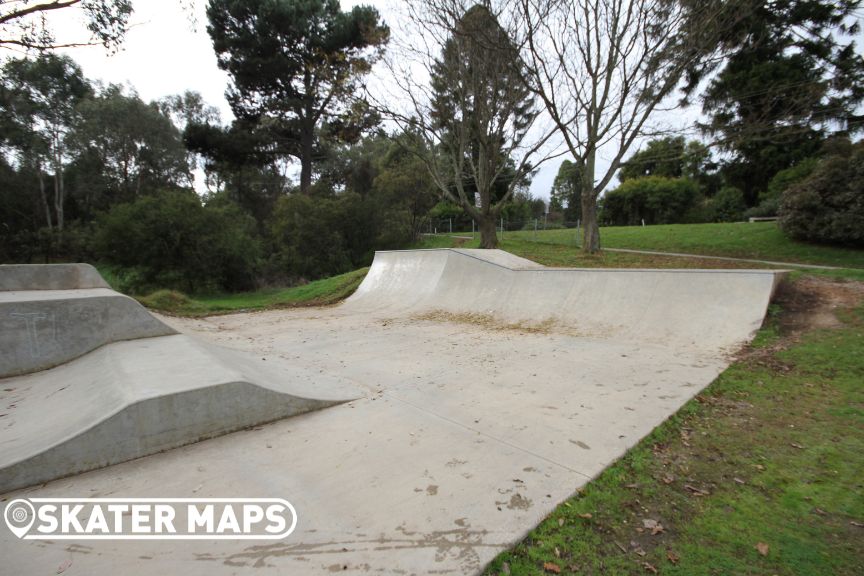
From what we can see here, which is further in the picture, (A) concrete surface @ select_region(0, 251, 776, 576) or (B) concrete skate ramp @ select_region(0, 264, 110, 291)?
(B) concrete skate ramp @ select_region(0, 264, 110, 291)

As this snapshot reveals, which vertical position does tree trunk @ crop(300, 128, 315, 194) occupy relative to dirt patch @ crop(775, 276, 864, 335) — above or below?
above

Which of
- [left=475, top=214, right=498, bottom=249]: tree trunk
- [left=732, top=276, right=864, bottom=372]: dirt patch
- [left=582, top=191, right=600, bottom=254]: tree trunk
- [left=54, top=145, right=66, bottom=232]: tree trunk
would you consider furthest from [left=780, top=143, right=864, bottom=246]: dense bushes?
[left=54, top=145, right=66, bottom=232]: tree trunk

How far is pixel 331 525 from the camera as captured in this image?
210cm

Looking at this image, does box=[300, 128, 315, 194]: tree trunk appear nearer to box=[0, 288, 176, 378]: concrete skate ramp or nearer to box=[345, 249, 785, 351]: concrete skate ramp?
box=[345, 249, 785, 351]: concrete skate ramp

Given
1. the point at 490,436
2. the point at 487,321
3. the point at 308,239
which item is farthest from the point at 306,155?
the point at 490,436

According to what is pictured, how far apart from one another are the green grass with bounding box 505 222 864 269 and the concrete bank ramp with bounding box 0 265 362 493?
1372cm

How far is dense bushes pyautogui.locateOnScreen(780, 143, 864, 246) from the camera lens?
10.8m

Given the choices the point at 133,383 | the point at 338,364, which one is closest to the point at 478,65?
the point at 338,364

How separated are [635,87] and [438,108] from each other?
700cm

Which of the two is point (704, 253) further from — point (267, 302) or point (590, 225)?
point (267, 302)

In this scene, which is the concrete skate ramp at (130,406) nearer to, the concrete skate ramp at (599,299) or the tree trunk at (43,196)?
the concrete skate ramp at (599,299)

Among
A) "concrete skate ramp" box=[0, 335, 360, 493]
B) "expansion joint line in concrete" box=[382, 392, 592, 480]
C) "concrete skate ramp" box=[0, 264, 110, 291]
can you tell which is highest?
"concrete skate ramp" box=[0, 264, 110, 291]

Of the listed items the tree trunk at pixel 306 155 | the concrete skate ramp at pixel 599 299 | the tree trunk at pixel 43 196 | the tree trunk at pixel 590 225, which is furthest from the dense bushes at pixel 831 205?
the tree trunk at pixel 43 196

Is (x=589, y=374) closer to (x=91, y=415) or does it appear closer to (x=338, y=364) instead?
(x=338, y=364)
